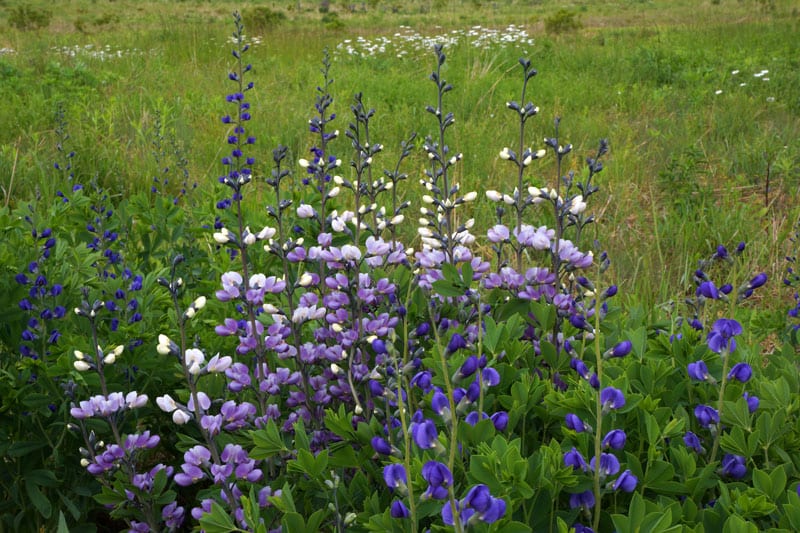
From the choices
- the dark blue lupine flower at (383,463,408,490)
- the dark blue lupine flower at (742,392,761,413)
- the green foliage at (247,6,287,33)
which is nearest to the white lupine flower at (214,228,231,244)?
the dark blue lupine flower at (383,463,408,490)

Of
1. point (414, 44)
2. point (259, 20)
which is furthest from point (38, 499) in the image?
point (259, 20)

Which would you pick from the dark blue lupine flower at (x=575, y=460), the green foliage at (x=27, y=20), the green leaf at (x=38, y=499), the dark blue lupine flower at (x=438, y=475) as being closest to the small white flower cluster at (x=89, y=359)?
A: the green leaf at (x=38, y=499)

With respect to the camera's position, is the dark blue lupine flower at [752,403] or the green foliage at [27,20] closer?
the dark blue lupine flower at [752,403]

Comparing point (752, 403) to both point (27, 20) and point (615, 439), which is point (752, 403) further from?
point (27, 20)

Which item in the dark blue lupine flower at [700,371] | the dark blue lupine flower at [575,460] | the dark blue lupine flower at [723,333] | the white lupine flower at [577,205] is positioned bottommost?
the dark blue lupine flower at [575,460]

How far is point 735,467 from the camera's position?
1261 mm

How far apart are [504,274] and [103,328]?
3.98ft

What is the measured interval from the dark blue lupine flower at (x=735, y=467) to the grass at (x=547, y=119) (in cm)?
176

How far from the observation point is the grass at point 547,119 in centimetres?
378

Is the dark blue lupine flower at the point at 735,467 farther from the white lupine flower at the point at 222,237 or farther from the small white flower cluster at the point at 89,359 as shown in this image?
the small white flower cluster at the point at 89,359

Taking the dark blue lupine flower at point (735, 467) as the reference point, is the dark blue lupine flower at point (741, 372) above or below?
above

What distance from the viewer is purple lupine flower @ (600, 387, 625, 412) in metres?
1.19

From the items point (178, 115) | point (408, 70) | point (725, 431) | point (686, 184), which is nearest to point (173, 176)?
point (178, 115)

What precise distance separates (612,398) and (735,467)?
29 centimetres
